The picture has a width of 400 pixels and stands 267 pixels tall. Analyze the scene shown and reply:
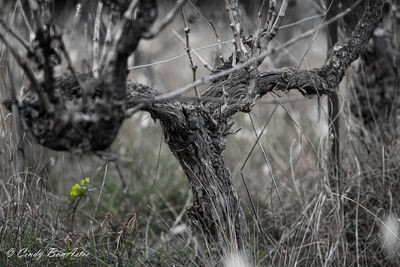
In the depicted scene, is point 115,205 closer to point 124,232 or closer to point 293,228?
point 124,232

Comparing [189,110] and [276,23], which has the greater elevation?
[276,23]

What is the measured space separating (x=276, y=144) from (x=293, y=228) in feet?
4.58

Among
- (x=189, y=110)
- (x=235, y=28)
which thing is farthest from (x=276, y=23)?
(x=189, y=110)

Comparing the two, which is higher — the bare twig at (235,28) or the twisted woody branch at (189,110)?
the bare twig at (235,28)

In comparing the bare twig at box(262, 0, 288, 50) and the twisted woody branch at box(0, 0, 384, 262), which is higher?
the bare twig at box(262, 0, 288, 50)

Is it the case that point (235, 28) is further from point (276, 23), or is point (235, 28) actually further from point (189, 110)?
point (189, 110)

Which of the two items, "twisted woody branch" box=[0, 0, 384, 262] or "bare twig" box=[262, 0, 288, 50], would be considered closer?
"twisted woody branch" box=[0, 0, 384, 262]

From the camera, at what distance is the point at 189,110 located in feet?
4.24

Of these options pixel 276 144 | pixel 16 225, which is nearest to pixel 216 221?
pixel 16 225

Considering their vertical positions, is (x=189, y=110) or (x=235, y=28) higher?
(x=235, y=28)

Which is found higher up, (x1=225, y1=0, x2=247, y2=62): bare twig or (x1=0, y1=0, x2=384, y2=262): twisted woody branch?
(x1=225, y1=0, x2=247, y2=62): bare twig

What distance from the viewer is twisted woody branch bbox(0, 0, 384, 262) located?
91cm

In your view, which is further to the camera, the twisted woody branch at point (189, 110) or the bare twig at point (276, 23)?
the bare twig at point (276, 23)

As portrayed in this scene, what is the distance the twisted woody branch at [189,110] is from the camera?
35.8 inches
